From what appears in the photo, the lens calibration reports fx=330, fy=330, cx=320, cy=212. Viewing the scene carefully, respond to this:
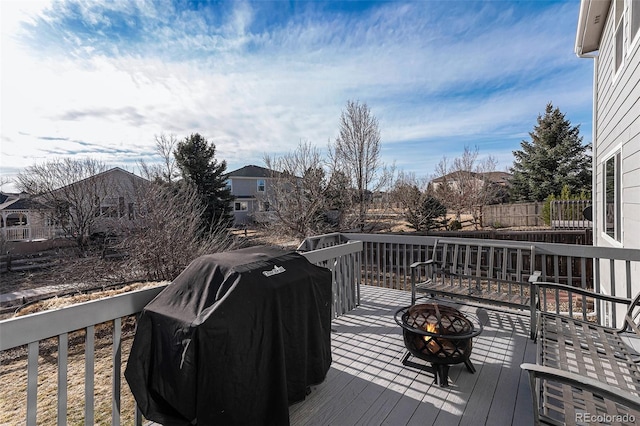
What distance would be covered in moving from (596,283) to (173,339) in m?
6.50

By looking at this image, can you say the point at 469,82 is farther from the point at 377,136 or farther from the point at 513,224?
the point at 513,224

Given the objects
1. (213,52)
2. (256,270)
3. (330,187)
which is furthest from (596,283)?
(330,187)

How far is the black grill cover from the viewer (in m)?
1.65

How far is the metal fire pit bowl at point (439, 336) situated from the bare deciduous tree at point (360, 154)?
11.4 metres

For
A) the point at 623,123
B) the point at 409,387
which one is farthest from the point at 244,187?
the point at 409,387

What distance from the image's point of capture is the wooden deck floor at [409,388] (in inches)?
85.6

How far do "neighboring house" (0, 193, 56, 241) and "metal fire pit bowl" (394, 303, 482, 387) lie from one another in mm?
17682

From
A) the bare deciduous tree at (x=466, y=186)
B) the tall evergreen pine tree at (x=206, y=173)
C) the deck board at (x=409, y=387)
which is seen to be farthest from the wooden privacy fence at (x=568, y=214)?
the tall evergreen pine tree at (x=206, y=173)

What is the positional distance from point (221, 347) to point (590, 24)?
7596 millimetres

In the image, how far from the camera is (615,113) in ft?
15.6

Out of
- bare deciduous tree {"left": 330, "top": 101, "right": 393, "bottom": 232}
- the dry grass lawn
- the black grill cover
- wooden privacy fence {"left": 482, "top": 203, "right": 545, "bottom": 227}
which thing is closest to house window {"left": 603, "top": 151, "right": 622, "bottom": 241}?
the black grill cover

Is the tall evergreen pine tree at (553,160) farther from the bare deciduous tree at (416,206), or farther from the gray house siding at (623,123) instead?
the gray house siding at (623,123)

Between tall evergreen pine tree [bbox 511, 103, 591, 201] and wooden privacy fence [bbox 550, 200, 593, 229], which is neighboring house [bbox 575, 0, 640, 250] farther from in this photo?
tall evergreen pine tree [bbox 511, 103, 591, 201]

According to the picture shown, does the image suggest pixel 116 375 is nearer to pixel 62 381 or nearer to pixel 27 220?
pixel 62 381
